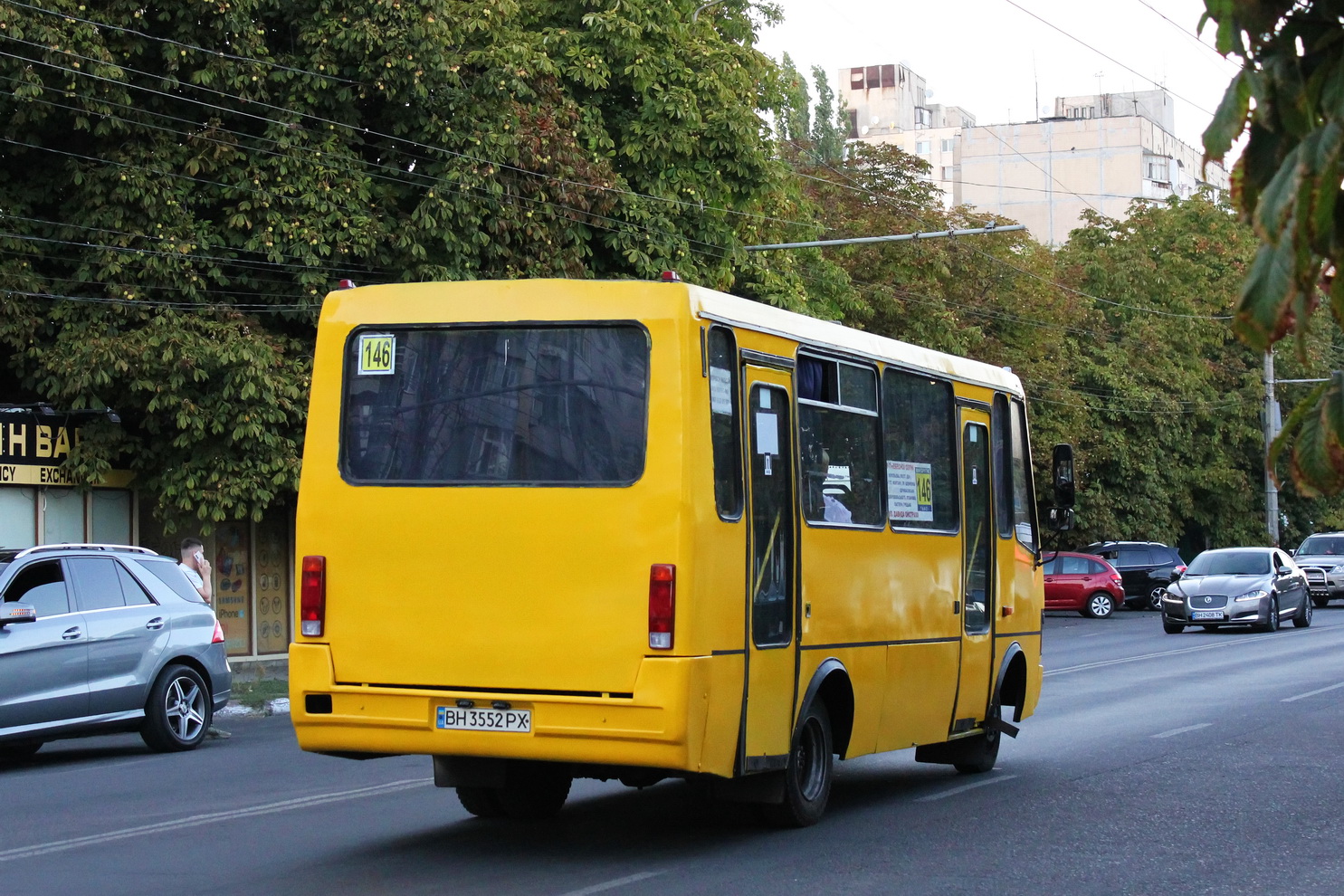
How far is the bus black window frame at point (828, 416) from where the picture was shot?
9.86 m

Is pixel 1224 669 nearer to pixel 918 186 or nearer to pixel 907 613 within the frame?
pixel 907 613

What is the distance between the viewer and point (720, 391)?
8969mm

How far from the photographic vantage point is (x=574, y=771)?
9.44 m

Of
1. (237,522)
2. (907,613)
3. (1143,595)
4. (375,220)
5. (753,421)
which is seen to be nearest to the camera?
(753,421)

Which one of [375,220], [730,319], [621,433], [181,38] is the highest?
[181,38]

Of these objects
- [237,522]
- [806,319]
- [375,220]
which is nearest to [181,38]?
[375,220]

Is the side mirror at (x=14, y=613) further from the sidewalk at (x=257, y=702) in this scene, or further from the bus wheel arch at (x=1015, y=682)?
the bus wheel arch at (x=1015, y=682)

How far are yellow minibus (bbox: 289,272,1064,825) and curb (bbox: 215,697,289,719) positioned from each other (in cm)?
1012

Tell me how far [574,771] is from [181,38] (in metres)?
17.5

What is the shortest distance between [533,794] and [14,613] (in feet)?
19.4

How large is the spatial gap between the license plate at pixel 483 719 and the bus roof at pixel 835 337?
2236 mm

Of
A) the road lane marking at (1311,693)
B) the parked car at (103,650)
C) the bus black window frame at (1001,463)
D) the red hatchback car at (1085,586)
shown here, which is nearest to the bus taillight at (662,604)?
Answer: the bus black window frame at (1001,463)

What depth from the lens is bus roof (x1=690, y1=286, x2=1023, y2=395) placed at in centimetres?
906

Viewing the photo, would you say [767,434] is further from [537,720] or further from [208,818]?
[208,818]
